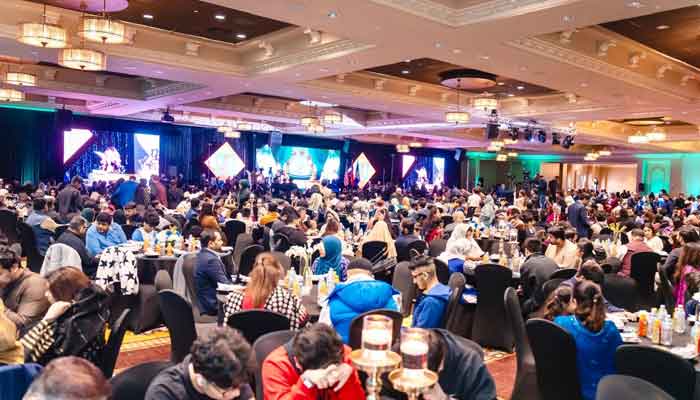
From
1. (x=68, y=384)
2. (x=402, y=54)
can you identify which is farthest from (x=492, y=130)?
(x=68, y=384)

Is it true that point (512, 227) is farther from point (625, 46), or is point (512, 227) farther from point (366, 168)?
point (366, 168)

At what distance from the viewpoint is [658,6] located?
17.2 feet

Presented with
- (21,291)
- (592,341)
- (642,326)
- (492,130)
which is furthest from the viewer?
(492,130)

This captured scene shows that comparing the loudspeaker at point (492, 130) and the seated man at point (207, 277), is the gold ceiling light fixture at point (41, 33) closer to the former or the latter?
the seated man at point (207, 277)

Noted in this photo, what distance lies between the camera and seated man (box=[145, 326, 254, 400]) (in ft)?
6.55

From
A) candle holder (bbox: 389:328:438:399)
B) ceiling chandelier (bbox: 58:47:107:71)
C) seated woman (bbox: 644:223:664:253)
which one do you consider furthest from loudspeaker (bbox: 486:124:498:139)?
candle holder (bbox: 389:328:438:399)

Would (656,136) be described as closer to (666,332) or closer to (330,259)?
(330,259)

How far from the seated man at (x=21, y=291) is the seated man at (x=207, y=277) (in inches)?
54.5

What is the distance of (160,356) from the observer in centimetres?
532

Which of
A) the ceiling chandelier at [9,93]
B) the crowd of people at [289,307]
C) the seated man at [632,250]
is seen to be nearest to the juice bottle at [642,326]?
the crowd of people at [289,307]

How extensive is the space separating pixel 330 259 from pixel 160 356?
6.08 feet

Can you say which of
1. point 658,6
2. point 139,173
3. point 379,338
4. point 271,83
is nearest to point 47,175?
point 139,173

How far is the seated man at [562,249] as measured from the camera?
6.35 m

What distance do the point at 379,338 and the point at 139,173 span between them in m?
20.1
